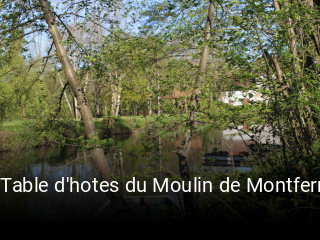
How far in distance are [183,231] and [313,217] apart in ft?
4.37

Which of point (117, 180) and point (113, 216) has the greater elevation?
point (117, 180)

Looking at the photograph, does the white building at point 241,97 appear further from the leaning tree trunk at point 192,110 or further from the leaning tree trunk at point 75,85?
the leaning tree trunk at point 75,85

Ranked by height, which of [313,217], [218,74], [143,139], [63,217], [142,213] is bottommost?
[63,217]

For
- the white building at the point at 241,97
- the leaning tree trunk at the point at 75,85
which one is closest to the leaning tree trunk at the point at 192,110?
the white building at the point at 241,97

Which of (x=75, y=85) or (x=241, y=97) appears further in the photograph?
(x=75, y=85)

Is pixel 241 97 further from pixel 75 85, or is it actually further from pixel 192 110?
pixel 75 85

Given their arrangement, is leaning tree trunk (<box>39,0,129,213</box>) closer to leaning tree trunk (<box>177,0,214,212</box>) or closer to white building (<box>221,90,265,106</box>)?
leaning tree trunk (<box>177,0,214,212</box>)

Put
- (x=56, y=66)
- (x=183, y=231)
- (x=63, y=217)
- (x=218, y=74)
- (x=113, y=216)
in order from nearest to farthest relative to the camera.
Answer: (x=183, y=231) → (x=113, y=216) → (x=218, y=74) → (x=56, y=66) → (x=63, y=217)

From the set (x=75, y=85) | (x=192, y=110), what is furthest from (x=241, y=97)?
(x=75, y=85)

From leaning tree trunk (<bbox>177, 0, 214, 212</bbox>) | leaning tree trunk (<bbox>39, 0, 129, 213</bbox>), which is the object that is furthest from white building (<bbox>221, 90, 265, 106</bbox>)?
leaning tree trunk (<bbox>39, 0, 129, 213</bbox>)

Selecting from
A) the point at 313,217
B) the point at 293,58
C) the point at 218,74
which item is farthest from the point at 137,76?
the point at 313,217

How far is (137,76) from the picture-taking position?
23.9ft

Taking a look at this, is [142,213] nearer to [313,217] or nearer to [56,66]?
[313,217]

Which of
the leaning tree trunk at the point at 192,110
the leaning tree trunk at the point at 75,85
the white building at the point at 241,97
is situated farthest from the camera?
the leaning tree trunk at the point at 75,85
